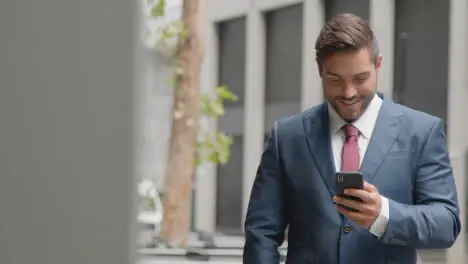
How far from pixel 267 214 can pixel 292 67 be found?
1216 centimetres

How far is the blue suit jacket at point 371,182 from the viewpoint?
1372 millimetres

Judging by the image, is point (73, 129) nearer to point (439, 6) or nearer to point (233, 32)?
point (439, 6)

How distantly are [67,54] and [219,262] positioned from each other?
2.33 metres

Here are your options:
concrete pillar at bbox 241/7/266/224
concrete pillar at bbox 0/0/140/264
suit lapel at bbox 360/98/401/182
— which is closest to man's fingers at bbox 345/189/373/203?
suit lapel at bbox 360/98/401/182

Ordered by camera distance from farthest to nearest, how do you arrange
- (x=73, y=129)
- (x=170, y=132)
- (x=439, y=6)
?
(x=439, y=6)
(x=170, y=132)
(x=73, y=129)

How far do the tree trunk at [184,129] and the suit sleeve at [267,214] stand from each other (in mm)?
4756

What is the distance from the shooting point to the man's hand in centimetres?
131

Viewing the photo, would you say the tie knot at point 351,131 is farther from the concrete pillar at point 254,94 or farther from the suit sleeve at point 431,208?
the concrete pillar at point 254,94

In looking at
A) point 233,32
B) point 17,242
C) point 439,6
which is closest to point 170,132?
point 439,6

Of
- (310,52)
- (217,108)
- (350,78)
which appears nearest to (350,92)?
(350,78)

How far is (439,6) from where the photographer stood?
10648mm

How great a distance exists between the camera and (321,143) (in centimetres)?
147

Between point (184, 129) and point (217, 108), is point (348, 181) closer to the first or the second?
point (217, 108)

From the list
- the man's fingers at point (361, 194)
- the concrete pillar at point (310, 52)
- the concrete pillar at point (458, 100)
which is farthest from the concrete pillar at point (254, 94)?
the man's fingers at point (361, 194)
